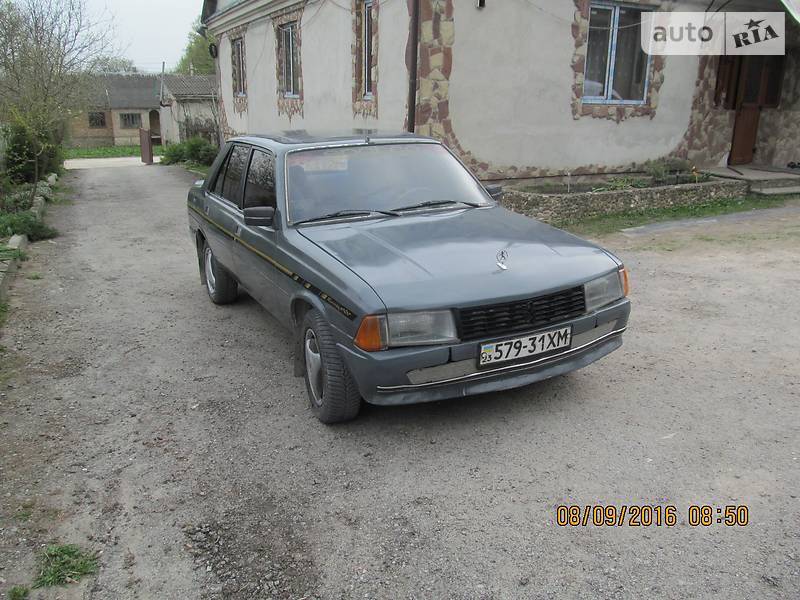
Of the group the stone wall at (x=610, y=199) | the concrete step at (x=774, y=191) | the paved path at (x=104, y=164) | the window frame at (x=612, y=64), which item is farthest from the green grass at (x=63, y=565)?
the paved path at (x=104, y=164)

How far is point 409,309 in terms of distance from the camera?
11.2 feet

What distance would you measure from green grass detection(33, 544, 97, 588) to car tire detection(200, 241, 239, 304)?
338 cm

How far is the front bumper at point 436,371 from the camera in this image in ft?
11.2

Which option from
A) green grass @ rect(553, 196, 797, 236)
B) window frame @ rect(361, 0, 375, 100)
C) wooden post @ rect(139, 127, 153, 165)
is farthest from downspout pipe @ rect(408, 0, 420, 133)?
wooden post @ rect(139, 127, 153, 165)

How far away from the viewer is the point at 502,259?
3.87 meters

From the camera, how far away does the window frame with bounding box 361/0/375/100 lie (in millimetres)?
10891

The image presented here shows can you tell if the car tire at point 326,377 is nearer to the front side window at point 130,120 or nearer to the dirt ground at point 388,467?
the dirt ground at point 388,467

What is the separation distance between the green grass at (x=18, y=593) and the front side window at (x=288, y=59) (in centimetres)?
1272

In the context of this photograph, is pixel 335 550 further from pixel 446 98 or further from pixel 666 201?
pixel 666 201

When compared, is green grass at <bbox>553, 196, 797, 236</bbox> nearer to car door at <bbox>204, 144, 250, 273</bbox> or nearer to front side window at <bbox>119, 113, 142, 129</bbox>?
car door at <bbox>204, 144, 250, 273</bbox>

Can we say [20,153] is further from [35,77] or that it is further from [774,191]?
[774,191]

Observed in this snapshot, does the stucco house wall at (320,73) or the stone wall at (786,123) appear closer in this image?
the stucco house wall at (320,73)

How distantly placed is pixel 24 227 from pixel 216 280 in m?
4.57
